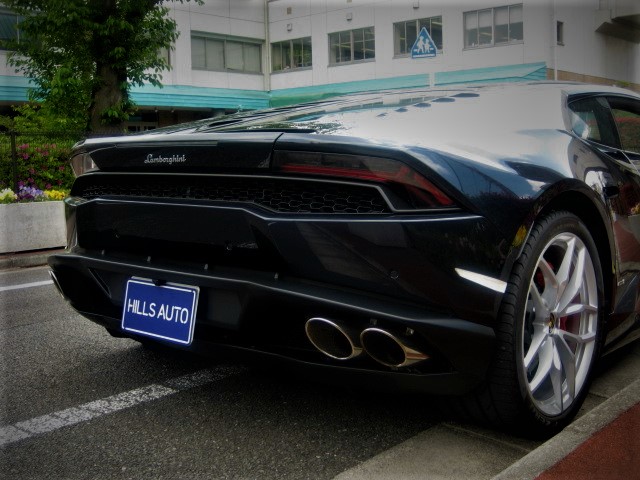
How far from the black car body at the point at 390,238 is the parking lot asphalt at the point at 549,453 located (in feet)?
0.51

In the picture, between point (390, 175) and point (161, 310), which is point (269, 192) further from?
point (161, 310)

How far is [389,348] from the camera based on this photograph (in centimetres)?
226

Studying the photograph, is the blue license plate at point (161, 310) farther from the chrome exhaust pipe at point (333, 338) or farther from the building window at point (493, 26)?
the building window at point (493, 26)

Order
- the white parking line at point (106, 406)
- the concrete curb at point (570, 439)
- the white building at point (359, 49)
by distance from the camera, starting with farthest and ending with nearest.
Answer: the white building at point (359, 49) < the white parking line at point (106, 406) < the concrete curb at point (570, 439)

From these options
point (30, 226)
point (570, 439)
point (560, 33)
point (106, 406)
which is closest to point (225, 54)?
point (560, 33)

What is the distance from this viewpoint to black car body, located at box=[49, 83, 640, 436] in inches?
87.5

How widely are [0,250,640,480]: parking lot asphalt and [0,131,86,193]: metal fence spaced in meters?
8.18

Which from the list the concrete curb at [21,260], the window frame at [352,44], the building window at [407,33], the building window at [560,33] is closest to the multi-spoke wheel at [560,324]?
the concrete curb at [21,260]

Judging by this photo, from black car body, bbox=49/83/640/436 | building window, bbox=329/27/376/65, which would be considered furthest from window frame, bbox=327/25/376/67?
black car body, bbox=49/83/640/436

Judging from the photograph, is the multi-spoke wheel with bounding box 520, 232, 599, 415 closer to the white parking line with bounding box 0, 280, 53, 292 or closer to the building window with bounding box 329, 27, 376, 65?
the white parking line with bounding box 0, 280, 53, 292

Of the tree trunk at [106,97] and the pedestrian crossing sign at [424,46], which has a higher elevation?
the pedestrian crossing sign at [424,46]

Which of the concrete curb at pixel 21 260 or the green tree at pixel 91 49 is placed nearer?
the concrete curb at pixel 21 260

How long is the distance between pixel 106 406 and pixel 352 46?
29.2 metres

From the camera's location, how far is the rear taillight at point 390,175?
222 centimetres
